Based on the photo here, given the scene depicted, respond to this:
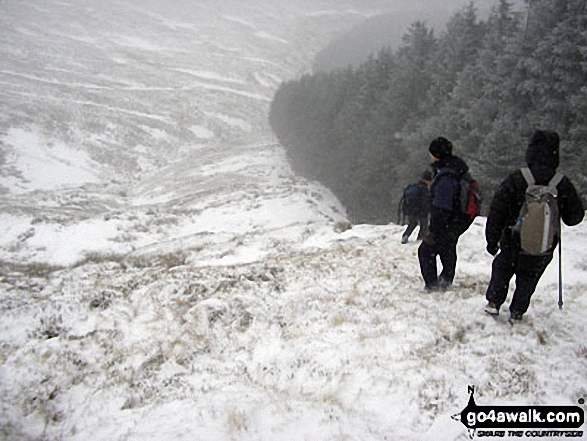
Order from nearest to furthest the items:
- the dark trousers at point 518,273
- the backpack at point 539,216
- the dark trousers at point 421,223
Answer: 1. the backpack at point 539,216
2. the dark trousers at point 518,273
3. the dark trousers at point 421,223

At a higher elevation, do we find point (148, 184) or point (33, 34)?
point (33, 34)

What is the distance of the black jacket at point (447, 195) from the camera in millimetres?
5746

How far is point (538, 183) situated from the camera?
15.3 ft

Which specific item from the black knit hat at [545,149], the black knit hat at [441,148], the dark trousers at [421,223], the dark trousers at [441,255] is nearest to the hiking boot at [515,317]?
the dark trousers at [441,255]

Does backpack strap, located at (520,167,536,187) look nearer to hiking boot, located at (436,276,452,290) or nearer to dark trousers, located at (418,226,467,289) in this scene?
dark trousers, located at (418,226,467,289)

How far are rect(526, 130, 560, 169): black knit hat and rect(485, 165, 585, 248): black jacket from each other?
7 cm

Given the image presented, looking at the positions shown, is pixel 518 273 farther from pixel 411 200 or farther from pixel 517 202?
pixel 411 200

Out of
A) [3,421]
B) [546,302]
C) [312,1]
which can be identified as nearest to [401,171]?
[546,302]

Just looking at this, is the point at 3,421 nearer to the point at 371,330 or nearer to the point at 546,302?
the point at 371,330

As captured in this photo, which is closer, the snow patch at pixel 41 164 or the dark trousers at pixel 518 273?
the dark trousers at pixel 518 273

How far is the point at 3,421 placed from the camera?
475 centimetres

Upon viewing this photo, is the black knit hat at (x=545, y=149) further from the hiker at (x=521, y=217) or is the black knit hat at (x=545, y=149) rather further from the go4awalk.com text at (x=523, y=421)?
the go4awalk.com text at (x=523, y=421)

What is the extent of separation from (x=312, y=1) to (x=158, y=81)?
11754cm

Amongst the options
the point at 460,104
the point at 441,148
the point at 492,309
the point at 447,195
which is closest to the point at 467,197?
the point at 447,195
